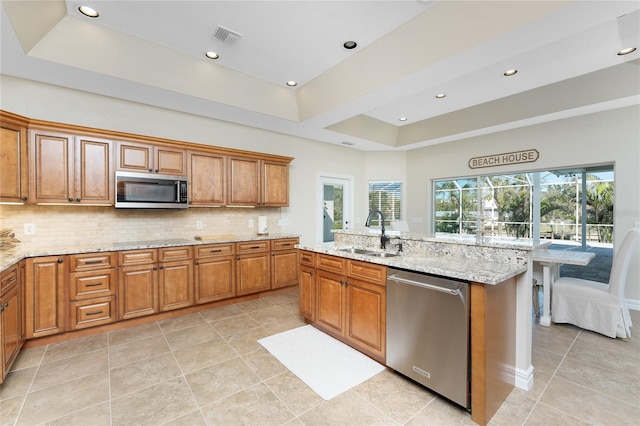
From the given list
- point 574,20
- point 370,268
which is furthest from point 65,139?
point 574,20

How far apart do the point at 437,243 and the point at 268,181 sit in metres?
2.97

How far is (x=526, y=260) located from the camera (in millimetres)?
2121

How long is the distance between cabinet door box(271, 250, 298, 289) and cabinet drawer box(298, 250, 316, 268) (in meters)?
1.25

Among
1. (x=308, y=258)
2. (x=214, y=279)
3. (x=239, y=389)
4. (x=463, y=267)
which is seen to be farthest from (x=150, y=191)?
(x=463, y=267)

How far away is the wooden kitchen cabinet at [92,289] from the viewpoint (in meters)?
2.97

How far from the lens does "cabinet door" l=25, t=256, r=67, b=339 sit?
2738 millimetres

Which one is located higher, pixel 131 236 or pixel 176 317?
pixel 131 236

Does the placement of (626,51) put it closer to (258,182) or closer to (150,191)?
(258,182)

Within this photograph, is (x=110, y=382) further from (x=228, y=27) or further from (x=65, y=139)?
(x=228, y=27)

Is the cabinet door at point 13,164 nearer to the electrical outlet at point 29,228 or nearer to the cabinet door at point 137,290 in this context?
the electrical outlet at point 29,228

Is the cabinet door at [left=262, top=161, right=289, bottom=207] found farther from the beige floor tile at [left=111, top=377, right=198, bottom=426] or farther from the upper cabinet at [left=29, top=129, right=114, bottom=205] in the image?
the beige floor tile at [left=111, top=377, right=198, bottom=426]

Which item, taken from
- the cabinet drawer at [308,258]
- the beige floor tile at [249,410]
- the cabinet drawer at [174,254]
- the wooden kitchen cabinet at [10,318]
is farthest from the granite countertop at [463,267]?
the wooden kitchen cabinet at [10,318]

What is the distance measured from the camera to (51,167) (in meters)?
3.03

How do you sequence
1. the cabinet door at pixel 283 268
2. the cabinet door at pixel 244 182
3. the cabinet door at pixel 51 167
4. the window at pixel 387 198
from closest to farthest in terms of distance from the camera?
the cabinet door at pixel 51 167 → the cabinet door at pixel 244 182 → the cabinet door at pixel 283 268 → the window at pixel 387 198
